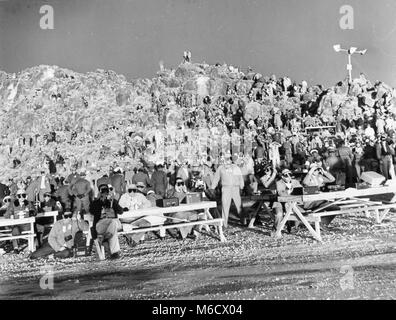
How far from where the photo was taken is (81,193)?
7.76 meters

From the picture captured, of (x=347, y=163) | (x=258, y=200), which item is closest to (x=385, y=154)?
(x=347, y=163)

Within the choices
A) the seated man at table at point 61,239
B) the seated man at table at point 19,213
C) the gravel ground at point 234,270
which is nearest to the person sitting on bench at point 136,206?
Result: the gravel ground at point 234,270

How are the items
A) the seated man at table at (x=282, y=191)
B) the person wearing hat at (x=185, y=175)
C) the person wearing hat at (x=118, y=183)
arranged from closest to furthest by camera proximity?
1. the seated man at table at (x=282, y=191)
2. the person wearing hat at (x=118, y=183)
3. the person wearing hat at (x=185, y=175)

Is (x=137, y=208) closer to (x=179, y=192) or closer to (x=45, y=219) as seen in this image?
(x=179, y=192)

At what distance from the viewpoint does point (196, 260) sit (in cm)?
532

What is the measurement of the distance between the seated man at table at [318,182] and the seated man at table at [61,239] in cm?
356

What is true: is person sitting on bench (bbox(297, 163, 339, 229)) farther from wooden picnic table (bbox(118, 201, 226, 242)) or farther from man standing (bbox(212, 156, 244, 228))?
wooden picnic table (bbox(118, 201, 226, 242))

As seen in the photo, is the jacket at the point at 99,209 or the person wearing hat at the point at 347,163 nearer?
the jacket at the point at 99,209

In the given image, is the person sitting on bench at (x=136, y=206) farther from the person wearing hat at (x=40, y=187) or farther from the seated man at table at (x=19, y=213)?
→ the person wearing hat at (x=40, y=187)

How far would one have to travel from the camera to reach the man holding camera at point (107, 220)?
18.9 feet

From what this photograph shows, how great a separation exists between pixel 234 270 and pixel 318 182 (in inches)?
113

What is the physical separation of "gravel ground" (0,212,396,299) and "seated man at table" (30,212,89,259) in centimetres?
18

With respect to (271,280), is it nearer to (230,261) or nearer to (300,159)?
(230,261)
